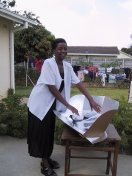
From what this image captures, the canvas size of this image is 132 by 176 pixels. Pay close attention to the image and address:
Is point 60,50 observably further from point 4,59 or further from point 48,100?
point 4,59

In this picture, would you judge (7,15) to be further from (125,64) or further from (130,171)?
(125,64)

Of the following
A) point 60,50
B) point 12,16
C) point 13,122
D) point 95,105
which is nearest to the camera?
point 95,105

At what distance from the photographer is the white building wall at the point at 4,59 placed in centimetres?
1177

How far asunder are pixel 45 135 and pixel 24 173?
1.95 feet

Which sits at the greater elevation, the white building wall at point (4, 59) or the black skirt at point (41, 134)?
the white building wall at point (4, 59)

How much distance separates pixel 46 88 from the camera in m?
4.34

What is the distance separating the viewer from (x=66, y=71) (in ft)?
14.5

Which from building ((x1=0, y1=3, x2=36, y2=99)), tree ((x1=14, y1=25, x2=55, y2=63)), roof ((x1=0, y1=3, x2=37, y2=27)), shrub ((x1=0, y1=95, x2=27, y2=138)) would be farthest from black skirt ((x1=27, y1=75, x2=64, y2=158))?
tree ((x1=14, y1=25, x2=55, y2=63))

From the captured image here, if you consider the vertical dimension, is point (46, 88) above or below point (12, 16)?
below

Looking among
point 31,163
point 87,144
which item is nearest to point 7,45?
point 31,163

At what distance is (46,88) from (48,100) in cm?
15

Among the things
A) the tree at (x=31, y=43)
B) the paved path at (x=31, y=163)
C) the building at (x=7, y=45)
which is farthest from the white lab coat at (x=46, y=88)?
the tree at (x=31, y=43)

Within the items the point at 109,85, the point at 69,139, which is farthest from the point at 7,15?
the point at 109,85

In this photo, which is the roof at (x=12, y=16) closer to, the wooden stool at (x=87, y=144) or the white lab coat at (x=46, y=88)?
the white lab coat at (x=46, y=88)
